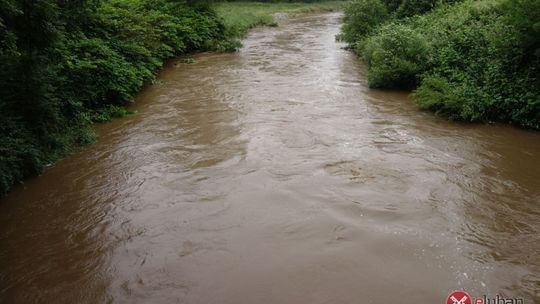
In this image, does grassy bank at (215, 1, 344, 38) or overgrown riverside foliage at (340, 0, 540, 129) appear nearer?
overgrown riverside foliage at (340, 0, 540, 129)

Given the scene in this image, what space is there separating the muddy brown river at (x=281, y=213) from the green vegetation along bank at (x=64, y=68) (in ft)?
1.82

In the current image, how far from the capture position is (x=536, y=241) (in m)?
5.49

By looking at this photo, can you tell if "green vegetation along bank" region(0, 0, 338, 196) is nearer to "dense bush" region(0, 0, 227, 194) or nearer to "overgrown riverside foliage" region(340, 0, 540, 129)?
"dense bush" region(0, 0, 227, 194)

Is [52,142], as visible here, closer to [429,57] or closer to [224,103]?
[224,103]

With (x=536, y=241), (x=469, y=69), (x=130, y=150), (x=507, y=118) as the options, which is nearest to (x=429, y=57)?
(x=469, y=69)

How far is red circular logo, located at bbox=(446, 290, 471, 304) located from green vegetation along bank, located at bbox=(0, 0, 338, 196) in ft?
22.1

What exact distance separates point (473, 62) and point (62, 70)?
1080cm

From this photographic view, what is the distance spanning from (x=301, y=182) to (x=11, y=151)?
515 cm

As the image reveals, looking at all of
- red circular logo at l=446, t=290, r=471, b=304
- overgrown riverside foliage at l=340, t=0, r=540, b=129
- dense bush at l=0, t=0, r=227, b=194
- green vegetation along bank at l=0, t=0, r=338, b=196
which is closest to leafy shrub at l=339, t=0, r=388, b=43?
overgrown riverside foliage at l=340, t=0, r=540, b=129

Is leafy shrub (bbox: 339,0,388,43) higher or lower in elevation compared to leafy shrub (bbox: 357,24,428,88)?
higher

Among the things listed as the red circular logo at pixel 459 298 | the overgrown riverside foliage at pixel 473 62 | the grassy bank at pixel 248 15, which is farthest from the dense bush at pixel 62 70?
the grassy bank at pixel 248 15

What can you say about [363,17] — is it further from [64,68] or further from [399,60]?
[64,68]

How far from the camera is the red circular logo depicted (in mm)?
4520

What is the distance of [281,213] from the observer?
6.25 metres
